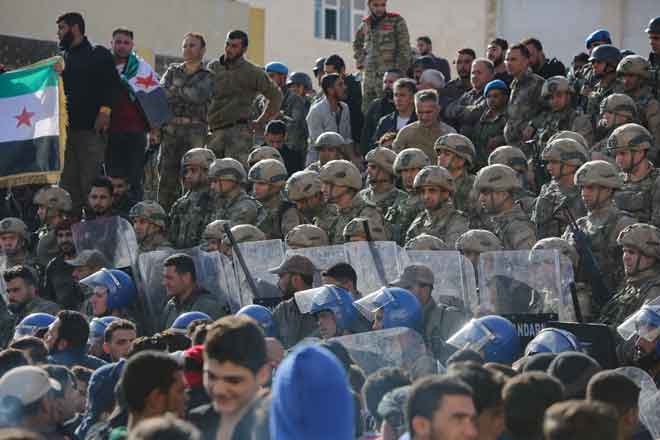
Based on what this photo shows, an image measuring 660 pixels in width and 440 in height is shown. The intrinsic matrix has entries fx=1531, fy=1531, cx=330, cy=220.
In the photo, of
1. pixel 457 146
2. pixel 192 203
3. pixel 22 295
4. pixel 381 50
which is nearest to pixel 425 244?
pixel 457 146

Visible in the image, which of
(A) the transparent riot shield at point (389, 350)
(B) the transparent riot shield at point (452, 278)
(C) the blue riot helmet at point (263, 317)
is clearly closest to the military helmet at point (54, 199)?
(C) the blue riot helmet at point (263, 317)

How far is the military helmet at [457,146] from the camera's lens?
14.2 meters

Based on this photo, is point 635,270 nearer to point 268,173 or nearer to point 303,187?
point 303,187

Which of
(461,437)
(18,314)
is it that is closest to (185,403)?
(461,437)

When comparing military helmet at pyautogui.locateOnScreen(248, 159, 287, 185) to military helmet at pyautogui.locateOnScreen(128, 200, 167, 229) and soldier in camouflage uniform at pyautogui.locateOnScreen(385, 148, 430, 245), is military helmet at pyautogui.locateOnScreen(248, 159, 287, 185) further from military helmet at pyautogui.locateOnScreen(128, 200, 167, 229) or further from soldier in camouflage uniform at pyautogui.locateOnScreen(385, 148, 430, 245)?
soldier in camouflage uniform at pyautogui.locateOnScreen(385, 148, 430, 245)

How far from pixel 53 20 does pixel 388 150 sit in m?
11.7

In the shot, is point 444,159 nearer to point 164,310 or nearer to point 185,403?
point 164,310

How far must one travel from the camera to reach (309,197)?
1429 centimetres

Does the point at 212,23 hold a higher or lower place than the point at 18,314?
higher

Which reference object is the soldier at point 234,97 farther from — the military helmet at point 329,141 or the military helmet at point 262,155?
the military helmet at point 329,141

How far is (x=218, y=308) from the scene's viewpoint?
12359 millimetres

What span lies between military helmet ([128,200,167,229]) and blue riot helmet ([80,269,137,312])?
5.53 ft

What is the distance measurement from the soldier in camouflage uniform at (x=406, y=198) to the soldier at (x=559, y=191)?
43.8 inches

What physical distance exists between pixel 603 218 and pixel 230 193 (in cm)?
418
